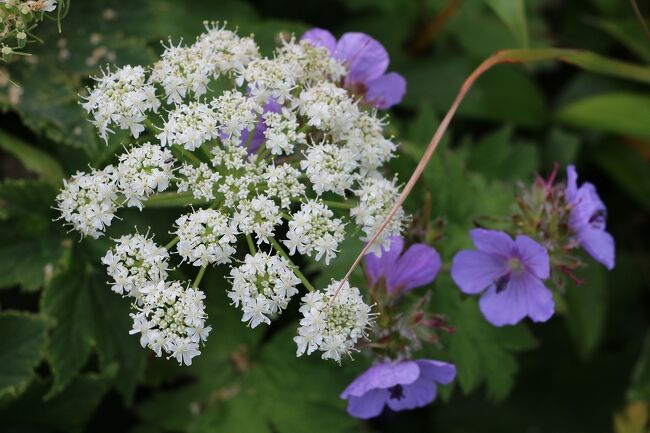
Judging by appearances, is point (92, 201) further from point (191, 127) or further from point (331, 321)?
point (331, 321)

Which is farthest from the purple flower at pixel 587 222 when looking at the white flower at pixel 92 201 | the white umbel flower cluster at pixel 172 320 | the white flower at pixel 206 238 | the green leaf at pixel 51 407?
the green leaf at pixel 51 407

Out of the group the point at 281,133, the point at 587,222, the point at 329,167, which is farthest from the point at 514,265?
the point at 281,133

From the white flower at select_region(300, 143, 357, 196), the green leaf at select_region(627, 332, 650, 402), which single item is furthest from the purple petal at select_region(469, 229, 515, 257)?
the green leaf at select_region(627, 332, 650, 402)

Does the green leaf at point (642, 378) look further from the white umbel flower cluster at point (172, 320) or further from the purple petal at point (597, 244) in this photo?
the white umbel flower cluster at point (172, 320)

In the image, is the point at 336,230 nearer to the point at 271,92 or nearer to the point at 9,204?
the point at 271,92

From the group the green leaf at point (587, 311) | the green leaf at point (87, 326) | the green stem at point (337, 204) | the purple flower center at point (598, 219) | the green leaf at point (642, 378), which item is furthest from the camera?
the green leaf at point (587, 311)

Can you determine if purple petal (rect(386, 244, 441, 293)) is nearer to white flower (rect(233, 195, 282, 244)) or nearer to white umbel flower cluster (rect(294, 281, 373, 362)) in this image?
white umbel flower cluster (rect(294, 281, 373, 362))
